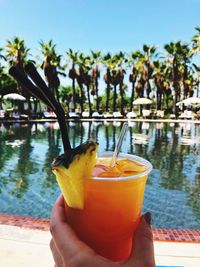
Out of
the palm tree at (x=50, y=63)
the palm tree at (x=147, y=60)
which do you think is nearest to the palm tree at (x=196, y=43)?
the palm tree at (x=147, y=60)

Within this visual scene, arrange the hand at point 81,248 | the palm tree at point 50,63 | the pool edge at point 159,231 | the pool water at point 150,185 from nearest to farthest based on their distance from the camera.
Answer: the hand at point 81,248 → the pool edge at point 159,231 → the pool water at point 150,185 → the palm tree at point 50,63

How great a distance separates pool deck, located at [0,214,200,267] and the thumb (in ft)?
5.95

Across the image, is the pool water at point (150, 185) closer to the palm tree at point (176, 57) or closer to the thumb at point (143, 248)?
the thumb at point (143, 248)

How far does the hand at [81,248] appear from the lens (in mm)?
1022

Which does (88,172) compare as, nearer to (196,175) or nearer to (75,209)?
(75,209)

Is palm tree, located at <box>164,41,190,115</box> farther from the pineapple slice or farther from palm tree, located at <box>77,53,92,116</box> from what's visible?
the pineapple slice

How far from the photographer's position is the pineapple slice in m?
1.03

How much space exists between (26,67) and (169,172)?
800 centimetres

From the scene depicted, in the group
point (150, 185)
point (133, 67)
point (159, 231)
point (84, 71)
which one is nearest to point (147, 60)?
point (133, 67)

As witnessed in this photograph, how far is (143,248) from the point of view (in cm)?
110

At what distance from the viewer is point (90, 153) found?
3.49 ft

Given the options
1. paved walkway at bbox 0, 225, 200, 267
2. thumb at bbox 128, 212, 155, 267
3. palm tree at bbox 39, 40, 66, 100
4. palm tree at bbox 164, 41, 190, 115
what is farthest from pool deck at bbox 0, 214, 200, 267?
palm tree at bbox 39, 40, 66, 100

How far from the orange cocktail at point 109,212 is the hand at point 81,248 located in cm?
4

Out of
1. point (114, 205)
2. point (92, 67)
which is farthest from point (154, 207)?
point (92, 67)
